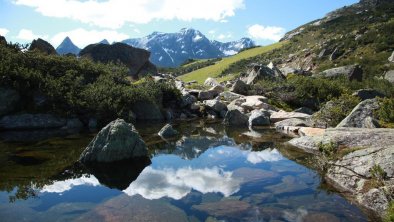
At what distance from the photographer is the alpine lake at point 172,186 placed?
11.2 metres

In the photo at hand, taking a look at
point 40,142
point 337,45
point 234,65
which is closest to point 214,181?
point 40,142

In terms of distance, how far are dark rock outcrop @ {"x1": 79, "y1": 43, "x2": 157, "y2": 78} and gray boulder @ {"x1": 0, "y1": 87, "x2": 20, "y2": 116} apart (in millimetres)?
36192

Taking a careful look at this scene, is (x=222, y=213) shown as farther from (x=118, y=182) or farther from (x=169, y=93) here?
(x=169, y=93)

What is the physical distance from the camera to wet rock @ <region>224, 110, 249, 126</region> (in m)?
31.9

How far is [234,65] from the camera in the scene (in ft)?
436

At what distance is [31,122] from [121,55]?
40137 millimetres

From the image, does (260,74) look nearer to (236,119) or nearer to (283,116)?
(283,116)

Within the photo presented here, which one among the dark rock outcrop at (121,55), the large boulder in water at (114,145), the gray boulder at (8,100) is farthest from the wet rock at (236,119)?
the dark rock outcrop at (121,55)

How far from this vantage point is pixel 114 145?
17703 mm

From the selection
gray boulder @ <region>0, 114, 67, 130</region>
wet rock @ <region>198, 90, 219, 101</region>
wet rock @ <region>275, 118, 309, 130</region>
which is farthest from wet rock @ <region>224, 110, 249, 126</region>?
gray boulder @ <region>0, 114, 67, 130</region>

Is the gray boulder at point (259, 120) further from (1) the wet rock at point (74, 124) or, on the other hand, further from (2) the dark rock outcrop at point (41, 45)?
(2) the dark rock outcrop at point (41, 45)

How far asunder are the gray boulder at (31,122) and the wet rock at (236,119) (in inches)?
551

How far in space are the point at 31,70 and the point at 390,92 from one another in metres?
35.7

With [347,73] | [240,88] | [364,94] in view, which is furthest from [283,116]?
[347,73]
